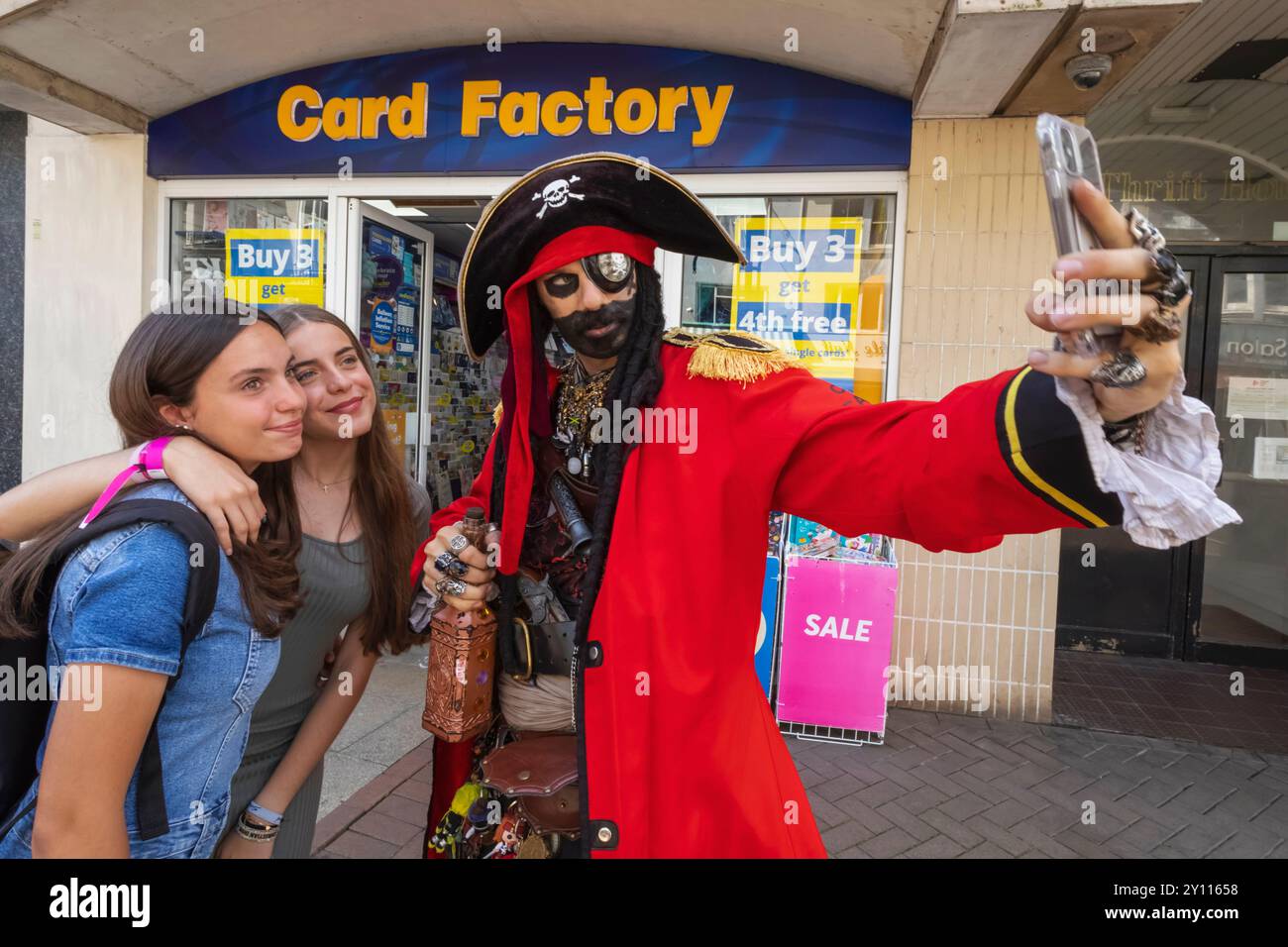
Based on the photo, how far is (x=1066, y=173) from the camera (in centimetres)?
91

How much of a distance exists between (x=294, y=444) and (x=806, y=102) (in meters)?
4.17

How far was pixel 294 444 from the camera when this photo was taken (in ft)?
5.26

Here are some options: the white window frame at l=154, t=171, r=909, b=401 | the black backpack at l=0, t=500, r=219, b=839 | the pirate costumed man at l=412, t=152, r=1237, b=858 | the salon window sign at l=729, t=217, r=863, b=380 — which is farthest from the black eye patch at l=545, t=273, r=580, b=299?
the salon window sign at l=729, t=217, r=863, b=380

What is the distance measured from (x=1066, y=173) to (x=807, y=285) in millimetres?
4158

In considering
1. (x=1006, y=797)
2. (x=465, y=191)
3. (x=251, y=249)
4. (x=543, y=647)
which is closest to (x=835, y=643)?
(x=1006, y=797)

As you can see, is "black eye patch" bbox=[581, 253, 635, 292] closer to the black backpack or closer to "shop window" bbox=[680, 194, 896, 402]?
the black backpack

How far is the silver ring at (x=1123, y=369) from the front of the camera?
97 cm

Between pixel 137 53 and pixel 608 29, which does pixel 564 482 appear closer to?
pixel 608 29

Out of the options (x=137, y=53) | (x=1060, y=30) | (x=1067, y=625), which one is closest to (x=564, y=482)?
(x=1060, y=30)

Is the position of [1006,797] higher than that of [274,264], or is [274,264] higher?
[274,264]

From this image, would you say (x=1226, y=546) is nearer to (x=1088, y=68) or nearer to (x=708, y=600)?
(x=1088, y=68)

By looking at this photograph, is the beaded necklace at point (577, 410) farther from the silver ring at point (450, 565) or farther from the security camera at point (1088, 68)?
the security camera at point (1088, 68)
